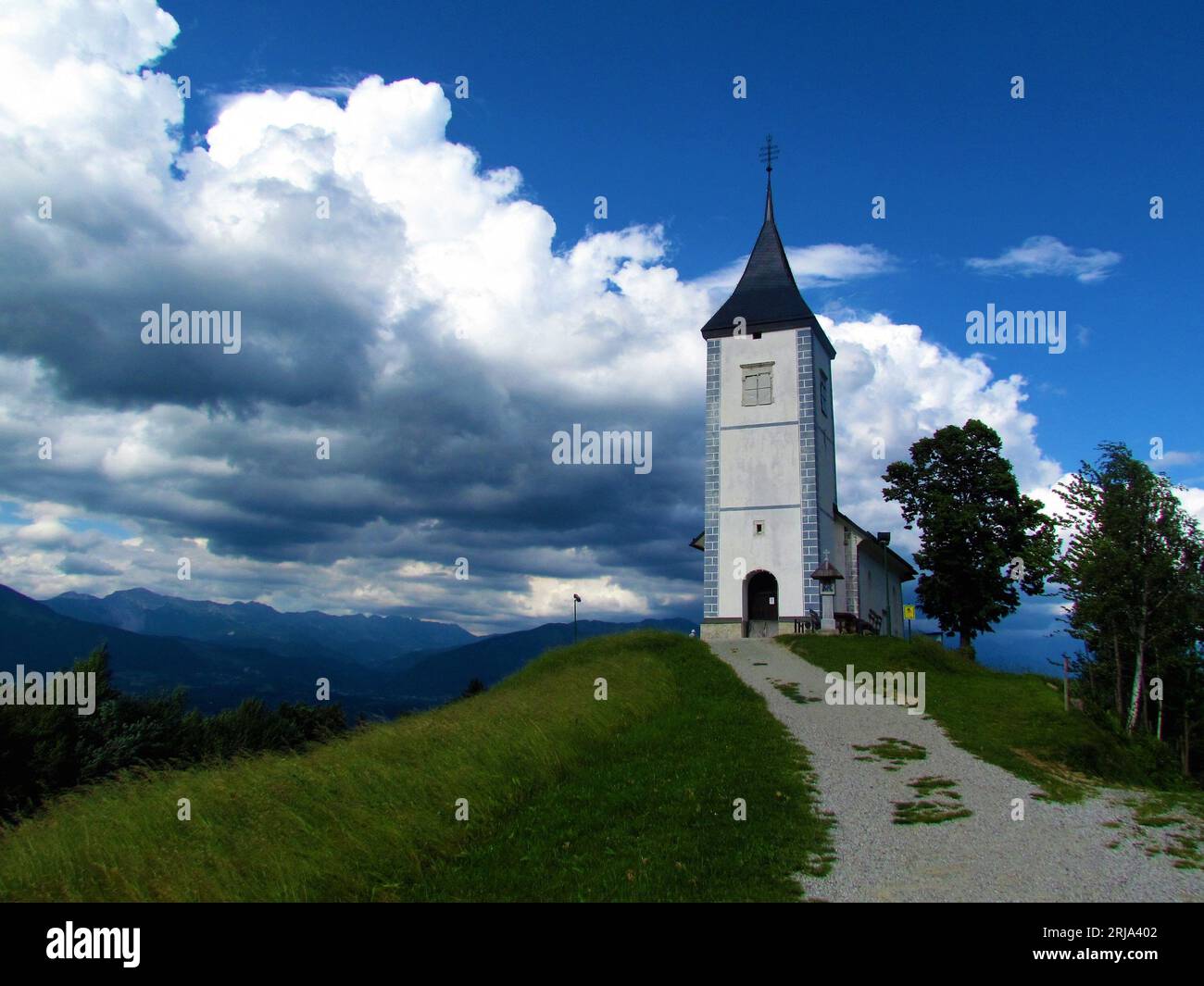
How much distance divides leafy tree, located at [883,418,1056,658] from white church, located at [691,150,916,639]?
3.53 m

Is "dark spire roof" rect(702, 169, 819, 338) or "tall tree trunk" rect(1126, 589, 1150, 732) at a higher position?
"dark spire roof" rect(702, 169, 819, 338)

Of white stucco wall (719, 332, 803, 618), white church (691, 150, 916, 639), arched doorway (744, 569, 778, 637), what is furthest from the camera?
arched doorway (744, 569, 778, 637)

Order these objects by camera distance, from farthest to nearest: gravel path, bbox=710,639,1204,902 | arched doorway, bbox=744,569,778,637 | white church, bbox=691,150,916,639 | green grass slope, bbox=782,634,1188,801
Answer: arched doorway, bbox=744,569,778,637, white church, bbox=691,150,916,639, green grass slope, bbox=782,634,1188,801, gravel path, bbox=710,639,1204,902

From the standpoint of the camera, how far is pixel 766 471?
35.6 m

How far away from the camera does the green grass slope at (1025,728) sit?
1462 cm

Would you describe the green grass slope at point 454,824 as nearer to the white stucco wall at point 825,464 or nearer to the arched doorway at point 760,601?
the arched doorway at point 760,601

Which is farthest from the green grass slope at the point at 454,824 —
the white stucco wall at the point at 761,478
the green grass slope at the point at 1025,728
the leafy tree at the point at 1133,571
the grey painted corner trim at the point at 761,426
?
the grey painted corner trim at the point at 761,426

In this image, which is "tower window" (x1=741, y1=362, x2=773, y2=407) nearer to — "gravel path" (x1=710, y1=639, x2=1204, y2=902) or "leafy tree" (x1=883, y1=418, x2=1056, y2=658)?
"leafy tree" (x1=883, y1=418, x2=1056, y2=658)

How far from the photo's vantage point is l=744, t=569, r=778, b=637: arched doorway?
34781 mm

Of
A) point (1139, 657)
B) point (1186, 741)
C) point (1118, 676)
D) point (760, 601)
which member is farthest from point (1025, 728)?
point (760, 601)

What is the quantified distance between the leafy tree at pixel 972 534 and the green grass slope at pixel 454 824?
26.4 meters

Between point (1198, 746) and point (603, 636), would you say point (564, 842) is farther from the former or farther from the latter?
point (1198, 746)

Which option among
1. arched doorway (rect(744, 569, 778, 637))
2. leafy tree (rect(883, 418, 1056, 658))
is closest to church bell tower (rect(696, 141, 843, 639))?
arched doorway (rect(744, 569, 778, 637))

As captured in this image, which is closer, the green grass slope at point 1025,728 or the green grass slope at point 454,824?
the green grass slope at point 454,824
